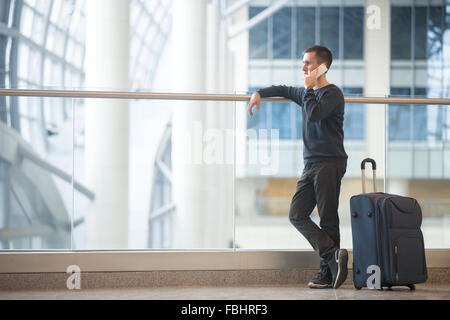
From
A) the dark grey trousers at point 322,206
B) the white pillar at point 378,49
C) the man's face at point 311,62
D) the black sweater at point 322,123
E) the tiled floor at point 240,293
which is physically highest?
the white pillar at point 378,49

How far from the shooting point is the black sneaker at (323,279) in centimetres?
418

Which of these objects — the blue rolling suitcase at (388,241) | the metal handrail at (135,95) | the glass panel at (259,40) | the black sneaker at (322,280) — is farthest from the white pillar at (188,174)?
the glass panel at (259,40)

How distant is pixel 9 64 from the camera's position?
593 inches

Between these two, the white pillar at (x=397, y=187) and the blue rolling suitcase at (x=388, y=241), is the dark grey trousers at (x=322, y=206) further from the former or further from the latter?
the white pillar at (x=397, y=187)

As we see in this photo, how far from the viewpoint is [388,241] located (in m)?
3.92

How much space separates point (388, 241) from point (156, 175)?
2.52m

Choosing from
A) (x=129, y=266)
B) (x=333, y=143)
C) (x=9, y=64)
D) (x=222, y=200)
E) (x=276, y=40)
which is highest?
(x=276, y=40)

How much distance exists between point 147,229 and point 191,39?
11540 millimetres

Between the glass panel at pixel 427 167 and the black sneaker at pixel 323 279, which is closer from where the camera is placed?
the black sneaker at pixel 323 279

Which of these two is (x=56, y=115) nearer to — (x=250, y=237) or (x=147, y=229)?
(x=147, y=229)

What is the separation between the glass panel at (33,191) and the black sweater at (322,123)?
72.5 inches

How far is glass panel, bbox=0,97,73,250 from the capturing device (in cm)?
468

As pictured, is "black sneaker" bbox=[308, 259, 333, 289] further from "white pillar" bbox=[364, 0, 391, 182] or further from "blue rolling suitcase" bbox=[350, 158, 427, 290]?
"white pillar" bbox=[364, 0, 391, 182]

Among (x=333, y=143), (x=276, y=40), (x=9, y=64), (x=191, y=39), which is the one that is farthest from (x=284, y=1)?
(x=333, y=143)
